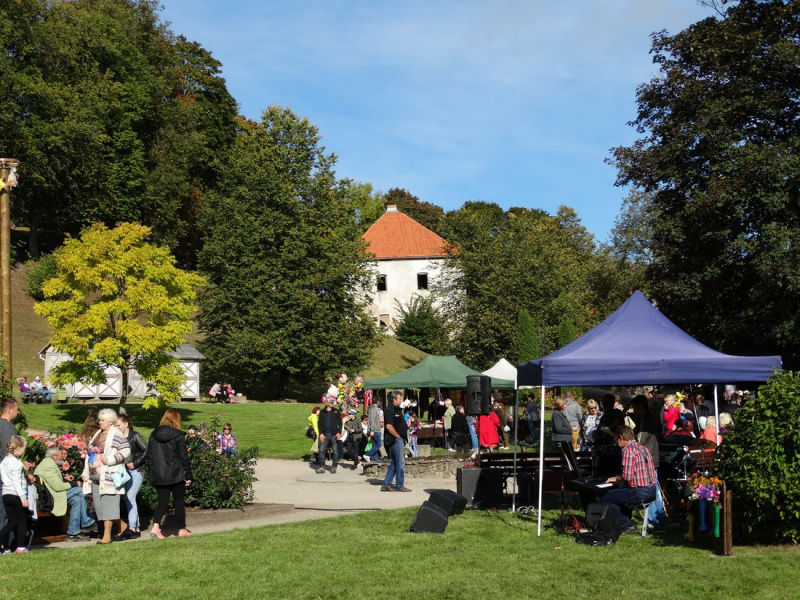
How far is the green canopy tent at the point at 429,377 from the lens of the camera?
87.1 ft

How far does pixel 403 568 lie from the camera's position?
29.4 feet

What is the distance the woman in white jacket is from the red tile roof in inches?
2603

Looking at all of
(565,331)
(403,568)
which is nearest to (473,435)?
(403,568)

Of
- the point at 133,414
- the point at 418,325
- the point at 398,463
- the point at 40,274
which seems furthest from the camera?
the point at 418,325

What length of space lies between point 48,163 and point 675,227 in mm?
35764

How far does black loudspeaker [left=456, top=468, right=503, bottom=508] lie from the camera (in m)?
13.5

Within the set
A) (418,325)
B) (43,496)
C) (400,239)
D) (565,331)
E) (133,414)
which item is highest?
(400,239)

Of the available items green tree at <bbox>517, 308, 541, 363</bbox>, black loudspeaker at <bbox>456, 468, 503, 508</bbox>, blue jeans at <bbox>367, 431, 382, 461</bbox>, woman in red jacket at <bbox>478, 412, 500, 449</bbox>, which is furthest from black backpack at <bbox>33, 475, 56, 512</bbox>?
green tree at <bbox>517, 308, 541, 363</bbox>

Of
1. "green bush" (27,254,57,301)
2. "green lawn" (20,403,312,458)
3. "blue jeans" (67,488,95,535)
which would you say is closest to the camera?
"blue jeans" (67,488,95,535)

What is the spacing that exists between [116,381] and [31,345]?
663cm

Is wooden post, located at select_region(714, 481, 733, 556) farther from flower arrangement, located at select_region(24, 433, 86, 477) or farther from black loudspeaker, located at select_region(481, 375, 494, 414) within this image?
flower arrangement, located at select_region(24, 433, 86, 477)

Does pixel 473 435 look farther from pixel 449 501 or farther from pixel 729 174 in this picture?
pixel 449 501

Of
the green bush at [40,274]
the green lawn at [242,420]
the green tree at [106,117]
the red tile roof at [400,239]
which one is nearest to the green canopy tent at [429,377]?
the green lawn at [242,420]

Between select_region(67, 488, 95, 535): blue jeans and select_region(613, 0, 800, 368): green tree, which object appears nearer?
select_region(67, 488, 95, 535): blue jeans
